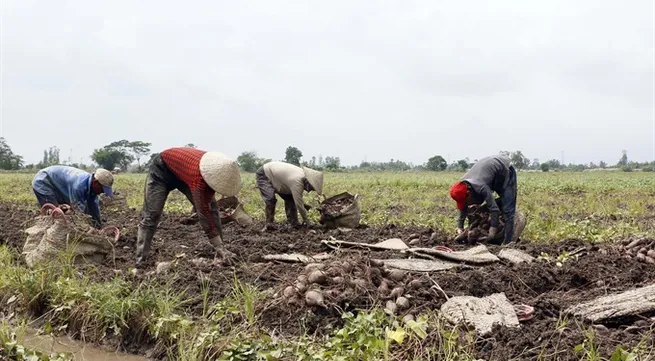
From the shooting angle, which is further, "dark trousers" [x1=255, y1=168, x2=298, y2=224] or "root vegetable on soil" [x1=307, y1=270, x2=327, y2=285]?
"dark trousers" [x1=255, y1=168, x2=298, y2=224]

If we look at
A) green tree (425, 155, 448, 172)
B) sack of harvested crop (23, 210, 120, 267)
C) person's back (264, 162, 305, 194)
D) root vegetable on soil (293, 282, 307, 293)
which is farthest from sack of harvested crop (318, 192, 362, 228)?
green tree (425, 155, 448, 172)

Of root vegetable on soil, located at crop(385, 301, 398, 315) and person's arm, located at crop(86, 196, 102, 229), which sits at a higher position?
person's arm, located at crop(86, 196, 102, 229)

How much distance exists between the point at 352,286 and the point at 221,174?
5.33 ft

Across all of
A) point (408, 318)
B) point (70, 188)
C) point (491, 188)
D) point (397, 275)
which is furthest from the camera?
point (70, 188)

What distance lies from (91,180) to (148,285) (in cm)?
287

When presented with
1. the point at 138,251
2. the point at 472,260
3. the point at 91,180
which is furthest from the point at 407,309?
the point at 91,180

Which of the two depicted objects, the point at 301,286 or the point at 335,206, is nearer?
the point at 301,286

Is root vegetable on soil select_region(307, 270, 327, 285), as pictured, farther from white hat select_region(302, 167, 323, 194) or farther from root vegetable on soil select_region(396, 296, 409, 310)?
white hat select_region(302, 167, 323, 194)

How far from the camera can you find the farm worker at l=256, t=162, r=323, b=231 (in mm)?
7633

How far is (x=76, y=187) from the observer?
6.59m

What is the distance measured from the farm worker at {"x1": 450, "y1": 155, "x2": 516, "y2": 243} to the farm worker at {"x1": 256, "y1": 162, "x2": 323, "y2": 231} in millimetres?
2068

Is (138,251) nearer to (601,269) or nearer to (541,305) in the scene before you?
(541,305)

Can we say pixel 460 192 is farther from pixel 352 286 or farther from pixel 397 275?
pixel 352 286

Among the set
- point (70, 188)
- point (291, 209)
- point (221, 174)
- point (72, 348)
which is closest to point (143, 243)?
point (221, 174)
